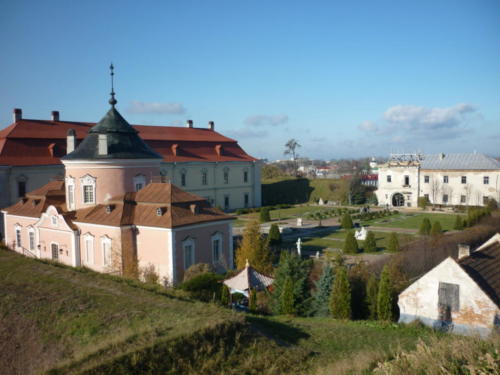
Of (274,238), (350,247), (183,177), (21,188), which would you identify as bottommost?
(350,247)

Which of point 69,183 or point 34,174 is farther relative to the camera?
point 34,174

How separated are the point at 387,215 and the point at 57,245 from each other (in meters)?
29.9

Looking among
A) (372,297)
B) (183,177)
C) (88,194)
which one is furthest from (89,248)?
(183,177)

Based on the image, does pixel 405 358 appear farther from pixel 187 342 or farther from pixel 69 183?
A: pixel 69 183

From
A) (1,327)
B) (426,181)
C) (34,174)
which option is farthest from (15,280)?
(426,181)

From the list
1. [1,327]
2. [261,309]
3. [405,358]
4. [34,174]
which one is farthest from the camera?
[34,174]

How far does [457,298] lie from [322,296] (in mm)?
4151

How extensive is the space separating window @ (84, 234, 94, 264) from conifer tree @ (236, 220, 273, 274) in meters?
6.98

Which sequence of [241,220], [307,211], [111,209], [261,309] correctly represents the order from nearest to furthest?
1. [261,309]
2. [111,209]
3. [241,220]
4. [307,211]

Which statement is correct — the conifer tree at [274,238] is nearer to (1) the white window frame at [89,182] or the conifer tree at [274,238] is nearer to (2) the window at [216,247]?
(2) the window at [216,247]

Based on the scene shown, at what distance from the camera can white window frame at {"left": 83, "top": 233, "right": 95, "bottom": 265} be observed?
21000 mm

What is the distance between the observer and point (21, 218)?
24953 millimetres

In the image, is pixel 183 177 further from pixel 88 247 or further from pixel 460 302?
pixel 460 302

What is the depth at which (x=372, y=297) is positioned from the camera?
48.0 feet
